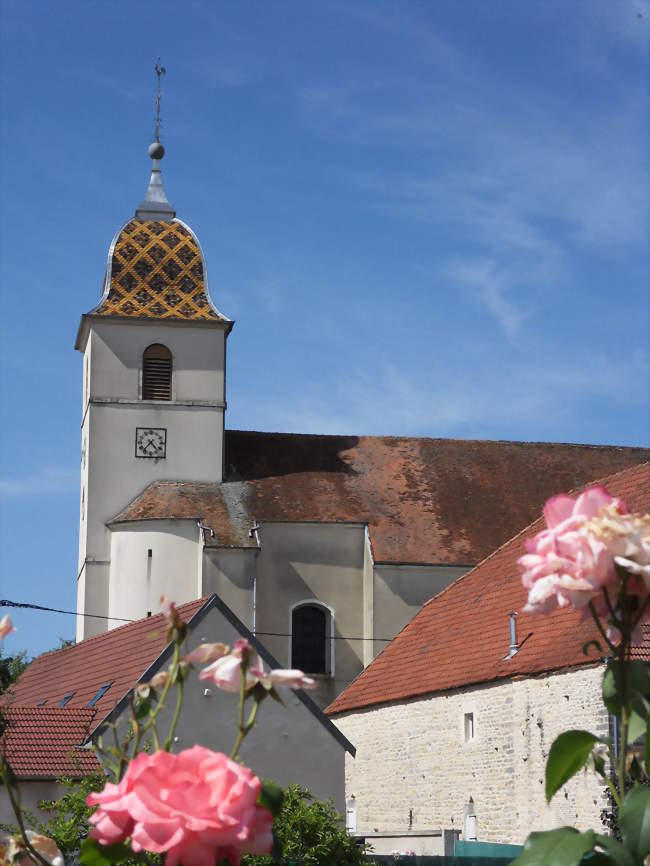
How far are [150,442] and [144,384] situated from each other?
64.5 inches

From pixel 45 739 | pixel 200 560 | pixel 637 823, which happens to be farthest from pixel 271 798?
pixel 200 560

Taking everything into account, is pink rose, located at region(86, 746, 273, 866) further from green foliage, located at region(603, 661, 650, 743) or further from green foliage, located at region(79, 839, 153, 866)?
green foliage, located at region(603, 661, 650, 743)

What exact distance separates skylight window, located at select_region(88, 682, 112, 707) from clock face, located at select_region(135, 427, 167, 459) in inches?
503

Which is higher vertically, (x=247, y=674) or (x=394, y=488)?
(x=394, y=488)

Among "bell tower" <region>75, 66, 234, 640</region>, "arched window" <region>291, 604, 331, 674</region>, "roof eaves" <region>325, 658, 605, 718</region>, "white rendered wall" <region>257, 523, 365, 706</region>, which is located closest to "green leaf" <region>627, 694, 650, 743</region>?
"roof eaves" <region>325, 658, 605, 718</region>

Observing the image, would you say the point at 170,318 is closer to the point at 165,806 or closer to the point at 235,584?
the point at 235,584

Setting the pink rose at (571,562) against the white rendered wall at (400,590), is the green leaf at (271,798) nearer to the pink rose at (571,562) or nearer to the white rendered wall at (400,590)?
the pink rose at (571,562)

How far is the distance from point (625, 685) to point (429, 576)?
3339 cm

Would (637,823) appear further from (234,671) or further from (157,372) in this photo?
(157,372)

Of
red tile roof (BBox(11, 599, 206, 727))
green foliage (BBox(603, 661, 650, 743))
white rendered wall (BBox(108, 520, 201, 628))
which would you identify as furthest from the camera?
white rendered wall (BBox(108, 520, 201, 628))

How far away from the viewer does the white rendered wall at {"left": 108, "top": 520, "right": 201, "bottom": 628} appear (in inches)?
1387

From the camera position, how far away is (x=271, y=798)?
269 centimetres

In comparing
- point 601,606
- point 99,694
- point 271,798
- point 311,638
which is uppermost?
point 311,638

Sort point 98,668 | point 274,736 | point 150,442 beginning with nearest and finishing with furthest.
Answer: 1. point 274,736
2. point 98,668
3. point 150,442
